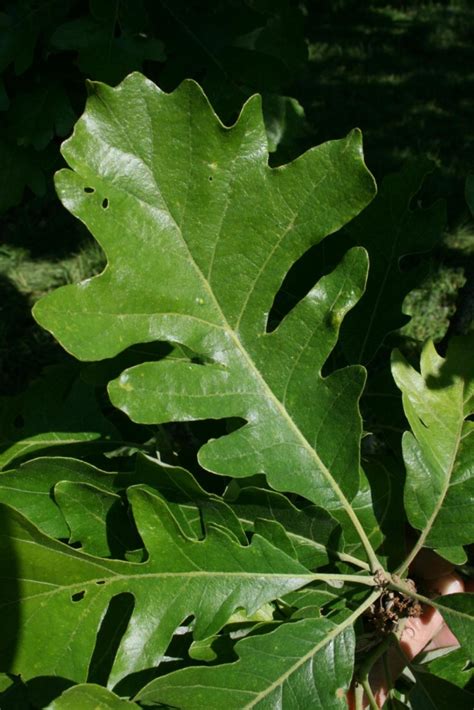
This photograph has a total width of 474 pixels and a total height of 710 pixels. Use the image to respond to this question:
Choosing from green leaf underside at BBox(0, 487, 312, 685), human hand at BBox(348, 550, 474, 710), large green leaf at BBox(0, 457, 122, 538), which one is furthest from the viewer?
human hand at BBox(348, 550, 474, 710)

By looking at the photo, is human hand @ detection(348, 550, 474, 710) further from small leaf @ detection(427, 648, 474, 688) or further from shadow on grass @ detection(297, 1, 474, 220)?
shadow on grass @ detection(297, 1, 474, 220)

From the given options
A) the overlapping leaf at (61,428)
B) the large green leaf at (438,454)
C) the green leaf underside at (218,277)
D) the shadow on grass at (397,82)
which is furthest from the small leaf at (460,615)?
the shadow on grass at (397,82)

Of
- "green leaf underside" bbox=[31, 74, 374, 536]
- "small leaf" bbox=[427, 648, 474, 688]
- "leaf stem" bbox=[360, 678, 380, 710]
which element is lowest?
"small leaf" bbox=[427, 648, 474, 688]

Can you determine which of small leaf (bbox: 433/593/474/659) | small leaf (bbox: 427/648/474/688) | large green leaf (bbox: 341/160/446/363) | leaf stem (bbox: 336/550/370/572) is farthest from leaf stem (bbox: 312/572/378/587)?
large green leaf (bbox: 341/160/446/363)

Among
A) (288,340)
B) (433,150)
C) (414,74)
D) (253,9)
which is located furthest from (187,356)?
(414,74)

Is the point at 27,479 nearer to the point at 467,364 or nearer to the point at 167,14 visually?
the point at 467,364

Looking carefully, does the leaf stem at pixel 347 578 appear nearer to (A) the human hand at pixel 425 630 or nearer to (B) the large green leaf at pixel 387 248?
(A) the human hand at pixel 425 630

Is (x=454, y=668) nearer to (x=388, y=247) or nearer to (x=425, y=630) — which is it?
(x=425, y=630)
